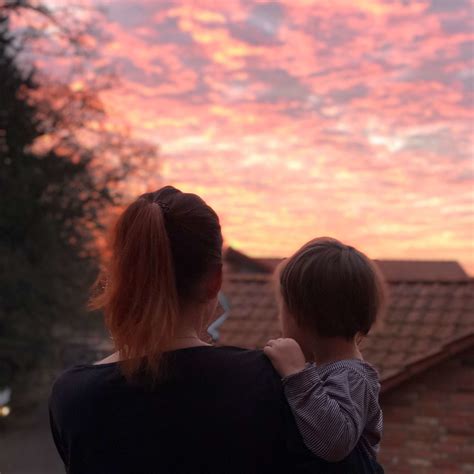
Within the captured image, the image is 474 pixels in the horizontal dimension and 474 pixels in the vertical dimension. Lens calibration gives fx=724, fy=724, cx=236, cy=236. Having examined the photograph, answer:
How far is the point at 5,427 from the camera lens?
20500mm

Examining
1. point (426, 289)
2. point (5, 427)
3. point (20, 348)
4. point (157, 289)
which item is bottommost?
point (5, 427)

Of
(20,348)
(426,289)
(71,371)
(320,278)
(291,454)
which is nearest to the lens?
(291,454)

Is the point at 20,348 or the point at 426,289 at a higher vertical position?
the point at 426,289

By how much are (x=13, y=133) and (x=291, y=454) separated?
64.2 ft

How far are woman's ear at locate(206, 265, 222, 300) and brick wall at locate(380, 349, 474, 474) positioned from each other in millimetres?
7390

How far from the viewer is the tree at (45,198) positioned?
19.3m

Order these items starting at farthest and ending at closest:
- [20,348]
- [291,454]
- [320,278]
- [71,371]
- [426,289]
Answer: [20,348] → [426,289] → [320,278] → [71,371] → [291,454]

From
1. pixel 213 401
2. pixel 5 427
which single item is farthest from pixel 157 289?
pixel 5 427

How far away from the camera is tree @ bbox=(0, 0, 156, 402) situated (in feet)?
63.3

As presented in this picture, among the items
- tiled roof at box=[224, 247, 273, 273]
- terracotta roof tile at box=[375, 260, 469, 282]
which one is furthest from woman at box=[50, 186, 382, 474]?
terracotta roof tile at box=[375, 260, 469, 282]

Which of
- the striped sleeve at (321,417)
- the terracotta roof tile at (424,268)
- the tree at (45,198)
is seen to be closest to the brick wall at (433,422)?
the striped sleeve at (321,417)

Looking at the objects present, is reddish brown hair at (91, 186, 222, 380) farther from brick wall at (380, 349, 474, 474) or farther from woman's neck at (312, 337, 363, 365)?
brick wall at (380, 349, 474, 474)

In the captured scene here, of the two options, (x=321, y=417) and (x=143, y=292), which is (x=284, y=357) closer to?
(x=321, y=417)

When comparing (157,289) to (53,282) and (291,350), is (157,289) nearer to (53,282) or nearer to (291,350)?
(291,350)
